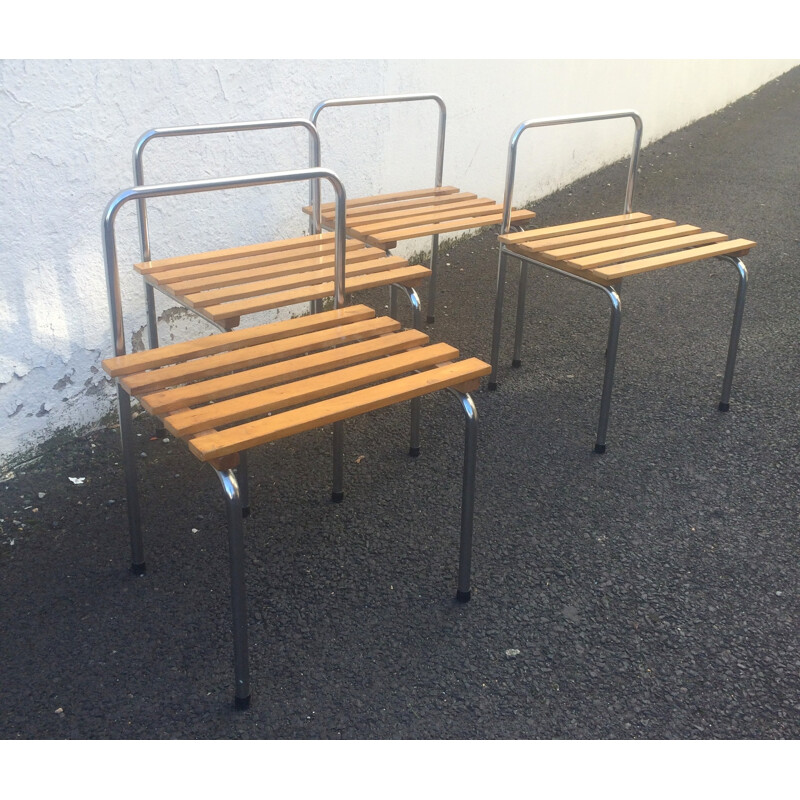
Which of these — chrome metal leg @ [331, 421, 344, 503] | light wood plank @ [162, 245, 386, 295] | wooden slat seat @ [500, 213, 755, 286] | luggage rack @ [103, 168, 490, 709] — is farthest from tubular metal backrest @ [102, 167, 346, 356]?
wooden slat seat @ [500, 213, 755, 286]

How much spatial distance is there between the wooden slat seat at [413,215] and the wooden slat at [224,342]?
0.72 metres

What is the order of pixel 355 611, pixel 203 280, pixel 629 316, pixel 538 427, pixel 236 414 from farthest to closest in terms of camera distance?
pixel 629 316, pixel 538 427, pixel 203 280, pixel 355 611, pixel 236 414

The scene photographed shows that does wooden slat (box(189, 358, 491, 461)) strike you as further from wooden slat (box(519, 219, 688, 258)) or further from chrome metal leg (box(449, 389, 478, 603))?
wooden slat (box(519, 219, 688, 258))

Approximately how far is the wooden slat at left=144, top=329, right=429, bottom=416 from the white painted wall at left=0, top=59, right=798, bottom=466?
90 cm

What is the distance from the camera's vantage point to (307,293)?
2.71 metres

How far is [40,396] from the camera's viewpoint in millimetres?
2943

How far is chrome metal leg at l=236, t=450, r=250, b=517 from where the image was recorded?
266 centimetres

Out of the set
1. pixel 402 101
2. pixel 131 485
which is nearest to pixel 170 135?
pixel 131 485

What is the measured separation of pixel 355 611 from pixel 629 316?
7.95 ft

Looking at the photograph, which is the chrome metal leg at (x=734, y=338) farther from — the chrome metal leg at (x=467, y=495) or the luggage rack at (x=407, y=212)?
the chrome metal leg at (x=467, y=495)

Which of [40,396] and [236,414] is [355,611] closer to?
[236,414]

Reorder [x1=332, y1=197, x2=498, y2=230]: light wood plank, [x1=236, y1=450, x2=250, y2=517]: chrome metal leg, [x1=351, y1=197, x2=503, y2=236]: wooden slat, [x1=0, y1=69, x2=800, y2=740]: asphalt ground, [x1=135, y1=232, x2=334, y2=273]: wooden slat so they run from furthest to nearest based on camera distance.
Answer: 1. [x1=332, y1=197, x2=498, y2=230]: light wood plank
2. [x1=351, y1=197, x2=503, y2=236]: wooden slat
3. [x1=135, y1=232, x2=334, y2=273]: wooden slat
4. [x1=236, y1=450, x2=250, y2=517]: chrome metal leg
5. [x1=0, y1=69, x2=800, y2=740]: asphalt ground

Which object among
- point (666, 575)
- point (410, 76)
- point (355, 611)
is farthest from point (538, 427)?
point (410, 76)

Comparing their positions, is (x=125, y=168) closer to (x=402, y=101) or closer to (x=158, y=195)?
(x=158, y=195)
